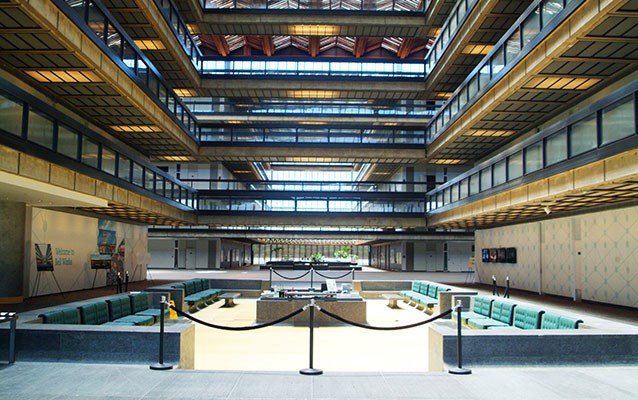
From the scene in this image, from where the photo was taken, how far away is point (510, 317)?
13477mm

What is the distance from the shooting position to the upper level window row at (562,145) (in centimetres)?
1149

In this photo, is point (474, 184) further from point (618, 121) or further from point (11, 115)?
point (11, 115)

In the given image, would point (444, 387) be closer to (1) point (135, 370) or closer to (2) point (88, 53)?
(1) point (135, 370)

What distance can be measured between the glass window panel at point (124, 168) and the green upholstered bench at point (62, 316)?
27.8 ft

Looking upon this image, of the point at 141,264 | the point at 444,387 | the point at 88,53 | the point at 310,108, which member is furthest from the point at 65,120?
the point at 310,108

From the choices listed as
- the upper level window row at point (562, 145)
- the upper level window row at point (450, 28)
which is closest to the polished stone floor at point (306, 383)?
the upper level window row at point (562, 145)

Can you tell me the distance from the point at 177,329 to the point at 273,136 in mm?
28683

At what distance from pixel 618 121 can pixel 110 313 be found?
1320cm

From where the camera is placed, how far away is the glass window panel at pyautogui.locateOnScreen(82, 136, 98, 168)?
1594cm

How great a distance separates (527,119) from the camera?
25.8 meters

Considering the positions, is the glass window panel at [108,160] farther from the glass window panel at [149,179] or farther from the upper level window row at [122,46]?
the glass window panel at [149,179]

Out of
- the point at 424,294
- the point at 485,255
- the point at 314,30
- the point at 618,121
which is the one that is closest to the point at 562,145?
the point at 618,121

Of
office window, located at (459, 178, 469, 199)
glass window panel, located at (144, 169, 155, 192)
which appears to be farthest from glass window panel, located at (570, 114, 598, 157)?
glass window panel, located at (144, 169, 155, 192)

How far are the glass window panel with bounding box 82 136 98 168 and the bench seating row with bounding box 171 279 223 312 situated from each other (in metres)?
6.28
